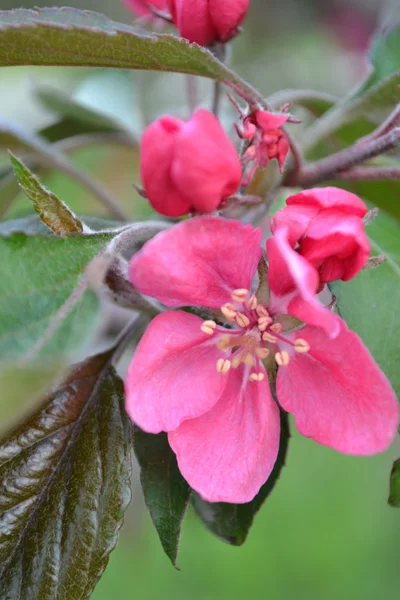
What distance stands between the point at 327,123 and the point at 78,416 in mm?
670

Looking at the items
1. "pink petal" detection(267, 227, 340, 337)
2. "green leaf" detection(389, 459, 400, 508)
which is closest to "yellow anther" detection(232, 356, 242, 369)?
"pink petal" detection(267, 227, 340, 337)

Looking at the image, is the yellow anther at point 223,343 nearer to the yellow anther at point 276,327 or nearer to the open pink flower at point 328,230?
the yellow anther at point 276,327

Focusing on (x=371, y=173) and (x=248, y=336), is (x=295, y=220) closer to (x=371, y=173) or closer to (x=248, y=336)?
(x=248, y=336)

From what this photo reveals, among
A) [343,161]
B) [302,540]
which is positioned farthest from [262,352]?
[302,540]

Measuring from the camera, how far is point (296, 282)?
644mm

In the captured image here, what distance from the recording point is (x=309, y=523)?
3.09 m

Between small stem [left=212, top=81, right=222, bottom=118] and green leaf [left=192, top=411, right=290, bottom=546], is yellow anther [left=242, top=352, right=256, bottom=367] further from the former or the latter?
small stem [left=212, top=81, right=222, bottom=118]

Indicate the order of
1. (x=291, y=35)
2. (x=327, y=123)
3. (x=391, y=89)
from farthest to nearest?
(x=291, y=35) < (x=327, y=123) < (x=391, y=89)

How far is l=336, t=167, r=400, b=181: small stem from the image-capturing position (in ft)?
3.25

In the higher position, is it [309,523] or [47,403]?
[47,403]

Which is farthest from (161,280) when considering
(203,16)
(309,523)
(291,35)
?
(291,35)

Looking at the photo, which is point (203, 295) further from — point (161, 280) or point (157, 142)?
point (157, 142)

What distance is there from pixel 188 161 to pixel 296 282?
160 mm

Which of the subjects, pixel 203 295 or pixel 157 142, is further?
pixel 203 295
